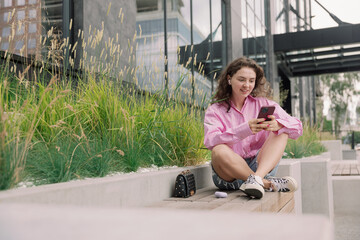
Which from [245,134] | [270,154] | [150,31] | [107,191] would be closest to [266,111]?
[245,134]

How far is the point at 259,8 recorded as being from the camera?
1340 centimetres

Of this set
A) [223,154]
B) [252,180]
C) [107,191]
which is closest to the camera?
[107,191]

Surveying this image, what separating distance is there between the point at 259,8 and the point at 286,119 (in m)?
11.2

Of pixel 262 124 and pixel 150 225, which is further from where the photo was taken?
pixel 262 124

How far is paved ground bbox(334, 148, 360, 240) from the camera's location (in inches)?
152

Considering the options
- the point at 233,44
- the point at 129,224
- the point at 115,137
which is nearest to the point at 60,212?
the point at 129,224

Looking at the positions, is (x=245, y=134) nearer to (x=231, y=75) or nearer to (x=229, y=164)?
(x=229, y=164)

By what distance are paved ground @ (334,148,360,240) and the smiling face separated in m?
1.78

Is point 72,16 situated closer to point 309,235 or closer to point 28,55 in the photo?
point 28,55

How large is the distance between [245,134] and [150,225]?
201 centimetres

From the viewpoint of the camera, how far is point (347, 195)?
16.7 ft

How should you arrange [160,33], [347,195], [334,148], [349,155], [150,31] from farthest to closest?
[349,155]
[334,148]
[160,33]
[150,31]
[347,195]

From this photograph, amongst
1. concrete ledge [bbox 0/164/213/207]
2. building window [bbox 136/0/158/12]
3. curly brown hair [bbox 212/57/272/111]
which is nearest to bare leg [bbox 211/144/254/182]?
concrete ledge [bbox 0/164/213/207]

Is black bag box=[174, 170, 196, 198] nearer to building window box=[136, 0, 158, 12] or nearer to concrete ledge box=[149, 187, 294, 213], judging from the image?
concrete ledge box=[149, 187, 294, 213]
